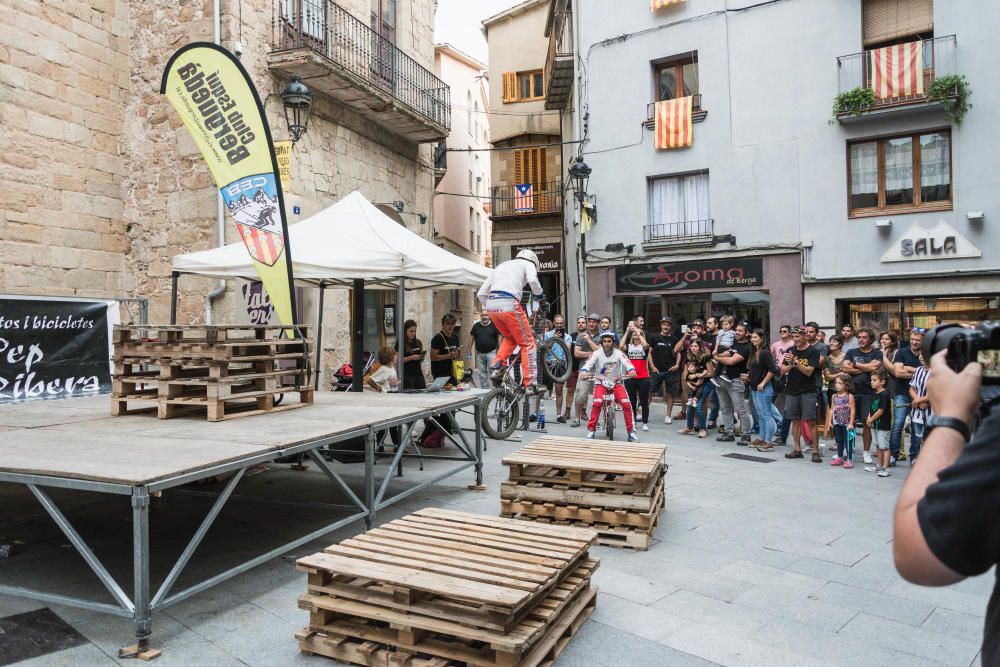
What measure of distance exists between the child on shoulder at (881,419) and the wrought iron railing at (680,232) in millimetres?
8626

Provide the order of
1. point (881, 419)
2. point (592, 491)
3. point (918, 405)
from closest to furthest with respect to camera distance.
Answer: point (592, 491) → point (918, 405) → point (881, 419)

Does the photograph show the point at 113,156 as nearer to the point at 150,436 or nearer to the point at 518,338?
the point at 518,338

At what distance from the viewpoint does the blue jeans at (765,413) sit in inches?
390

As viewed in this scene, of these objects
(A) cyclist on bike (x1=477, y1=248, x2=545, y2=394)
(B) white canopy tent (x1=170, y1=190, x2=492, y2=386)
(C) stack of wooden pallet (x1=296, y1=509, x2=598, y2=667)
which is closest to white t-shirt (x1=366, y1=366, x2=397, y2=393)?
(B) white canopy tent (x1=170, y1=190, x2=492, y2=386)

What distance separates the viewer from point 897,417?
8562 mm

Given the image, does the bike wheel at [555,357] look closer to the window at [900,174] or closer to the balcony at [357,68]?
the balcony at [357,68]

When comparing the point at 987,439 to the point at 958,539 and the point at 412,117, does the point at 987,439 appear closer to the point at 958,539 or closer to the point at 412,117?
the point at 958,539

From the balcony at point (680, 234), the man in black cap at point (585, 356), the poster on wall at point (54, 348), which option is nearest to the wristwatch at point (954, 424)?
the poster on wall at point (54, 348)

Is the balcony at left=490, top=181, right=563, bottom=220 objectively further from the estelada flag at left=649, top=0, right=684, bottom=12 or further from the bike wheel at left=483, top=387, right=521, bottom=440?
the bike wheel at left=483, top=387, right=521, bottom=440

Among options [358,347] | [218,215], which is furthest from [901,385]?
[218,215]

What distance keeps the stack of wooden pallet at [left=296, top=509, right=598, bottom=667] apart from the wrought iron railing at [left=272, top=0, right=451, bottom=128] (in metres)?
11.6

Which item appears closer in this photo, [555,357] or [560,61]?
[555,357]

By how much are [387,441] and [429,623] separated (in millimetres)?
7046

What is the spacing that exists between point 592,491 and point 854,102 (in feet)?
44.1
